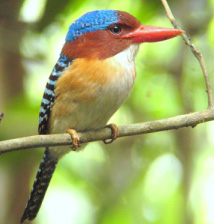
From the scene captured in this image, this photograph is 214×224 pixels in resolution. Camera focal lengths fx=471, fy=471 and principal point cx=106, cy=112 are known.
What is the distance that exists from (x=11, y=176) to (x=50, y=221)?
1241 millimetres

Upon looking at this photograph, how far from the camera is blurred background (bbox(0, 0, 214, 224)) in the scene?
3.82 m

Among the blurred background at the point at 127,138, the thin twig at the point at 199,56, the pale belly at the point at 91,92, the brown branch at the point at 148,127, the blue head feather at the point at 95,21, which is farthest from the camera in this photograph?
the blurred background at the point at 127,138

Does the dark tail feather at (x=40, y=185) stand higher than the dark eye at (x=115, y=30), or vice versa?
the dark eye at (x=115, y=30)

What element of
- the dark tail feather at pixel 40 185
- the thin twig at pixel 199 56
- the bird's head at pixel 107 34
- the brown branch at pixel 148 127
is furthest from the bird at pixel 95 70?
the dark tail feather at pixel 40 185

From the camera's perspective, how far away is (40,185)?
11.7 ft

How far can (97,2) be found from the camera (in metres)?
4.63

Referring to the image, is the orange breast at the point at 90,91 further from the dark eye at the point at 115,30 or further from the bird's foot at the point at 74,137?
the dark eye at the point at 115,30

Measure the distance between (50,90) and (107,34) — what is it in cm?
54

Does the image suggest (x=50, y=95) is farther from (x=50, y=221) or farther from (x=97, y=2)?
(x=50, y=221)

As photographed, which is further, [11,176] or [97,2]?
[97,2]

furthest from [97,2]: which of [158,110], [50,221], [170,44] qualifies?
[50,221]

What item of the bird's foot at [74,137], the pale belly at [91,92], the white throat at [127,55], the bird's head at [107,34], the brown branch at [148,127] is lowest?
the brown branch at [148,127]

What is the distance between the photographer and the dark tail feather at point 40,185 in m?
3.48

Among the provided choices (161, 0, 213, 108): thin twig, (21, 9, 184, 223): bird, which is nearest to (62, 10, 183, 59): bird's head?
(21, 9, 184, 223): bird
